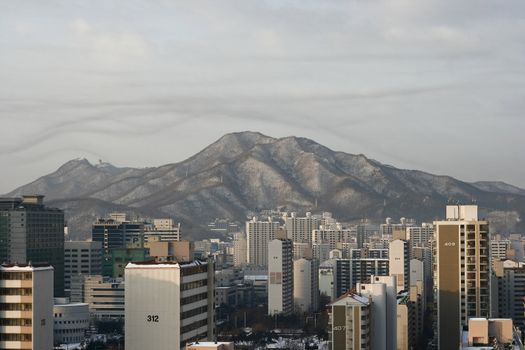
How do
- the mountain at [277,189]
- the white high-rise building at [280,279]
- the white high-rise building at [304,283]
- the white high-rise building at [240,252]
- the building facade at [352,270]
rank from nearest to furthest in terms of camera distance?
the white high-rise building at [280,279] < the white high-rise building at [304,283] < the building facade at [352,270] < the white high-rise building at [240,252] < the mountain at [277,189]

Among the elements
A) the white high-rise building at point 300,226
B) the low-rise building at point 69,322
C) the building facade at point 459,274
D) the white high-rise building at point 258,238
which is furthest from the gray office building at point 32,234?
the white high-rise building at point 300,226

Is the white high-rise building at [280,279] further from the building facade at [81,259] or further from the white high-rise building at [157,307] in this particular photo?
the white high-rise building at [157,307]

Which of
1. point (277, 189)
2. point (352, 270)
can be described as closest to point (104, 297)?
point (352, 270)

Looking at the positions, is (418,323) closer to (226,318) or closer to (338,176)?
(226,318)

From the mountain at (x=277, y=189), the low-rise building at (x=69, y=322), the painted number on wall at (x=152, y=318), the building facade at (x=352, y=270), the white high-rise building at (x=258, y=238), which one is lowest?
the low-rise building at (x=69, y=322)

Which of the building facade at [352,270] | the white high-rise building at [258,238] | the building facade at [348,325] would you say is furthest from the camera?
the white high-rise building at [258,238]

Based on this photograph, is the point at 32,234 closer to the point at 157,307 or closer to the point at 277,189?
the point at 157,307
